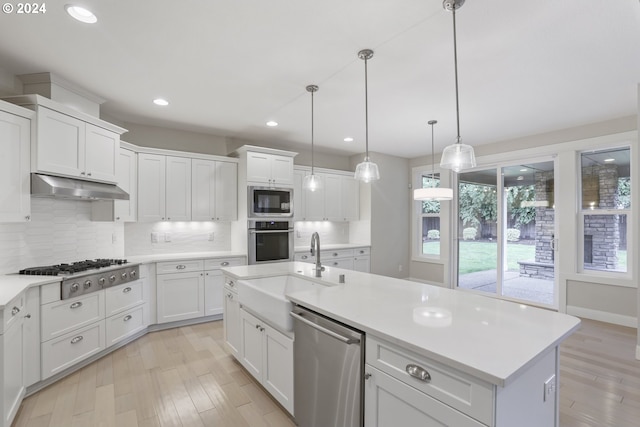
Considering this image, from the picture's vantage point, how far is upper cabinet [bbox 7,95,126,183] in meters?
2.58

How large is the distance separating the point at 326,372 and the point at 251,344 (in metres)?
0.99

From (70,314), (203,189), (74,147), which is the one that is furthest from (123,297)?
(203,189)

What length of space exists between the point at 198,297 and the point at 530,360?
12.4 feet

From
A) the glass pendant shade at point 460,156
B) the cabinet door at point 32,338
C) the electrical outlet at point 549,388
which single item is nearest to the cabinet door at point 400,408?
the electrical outlet at point 549,388

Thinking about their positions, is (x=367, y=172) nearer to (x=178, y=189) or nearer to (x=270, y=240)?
(x=270, y=240)

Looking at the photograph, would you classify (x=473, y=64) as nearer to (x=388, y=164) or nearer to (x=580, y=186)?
(x=580, y=186)

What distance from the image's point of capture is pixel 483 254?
5.48 m

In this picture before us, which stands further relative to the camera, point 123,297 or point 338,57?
point 123,297

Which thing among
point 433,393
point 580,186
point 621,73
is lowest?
point 433,393

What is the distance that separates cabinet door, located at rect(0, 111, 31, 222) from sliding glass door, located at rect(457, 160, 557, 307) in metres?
6.04

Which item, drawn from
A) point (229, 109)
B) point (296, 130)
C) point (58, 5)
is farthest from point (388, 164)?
point (58, 5)

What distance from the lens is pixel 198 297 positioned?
158 inches

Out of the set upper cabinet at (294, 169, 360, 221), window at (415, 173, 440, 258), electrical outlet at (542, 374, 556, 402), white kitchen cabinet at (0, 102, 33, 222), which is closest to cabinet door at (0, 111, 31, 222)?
white kitchen cabinet at (0, 102, 33, 222)

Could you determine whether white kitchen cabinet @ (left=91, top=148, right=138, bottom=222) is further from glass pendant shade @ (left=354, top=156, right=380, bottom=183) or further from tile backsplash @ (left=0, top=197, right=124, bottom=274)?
glass pendant shade @ (left=354, top=156, right=380, bottom=183)
